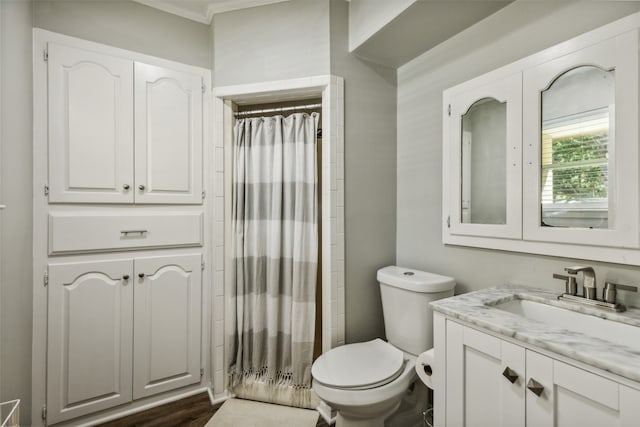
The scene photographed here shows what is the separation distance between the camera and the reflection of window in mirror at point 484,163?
1420mm

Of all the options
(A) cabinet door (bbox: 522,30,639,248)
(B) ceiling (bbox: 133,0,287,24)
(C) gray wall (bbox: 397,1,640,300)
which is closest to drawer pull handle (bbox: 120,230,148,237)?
(B) ceiling (bbox: 133,0,287,24)

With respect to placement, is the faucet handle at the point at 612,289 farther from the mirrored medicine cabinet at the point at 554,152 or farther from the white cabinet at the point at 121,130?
the white cabinet at the point at 121,130

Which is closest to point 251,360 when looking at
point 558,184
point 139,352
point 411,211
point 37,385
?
point 139,352

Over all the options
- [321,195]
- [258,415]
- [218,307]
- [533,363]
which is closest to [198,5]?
[321,195]

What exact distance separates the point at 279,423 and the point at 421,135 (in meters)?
1.87

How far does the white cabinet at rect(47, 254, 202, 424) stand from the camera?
1562mm

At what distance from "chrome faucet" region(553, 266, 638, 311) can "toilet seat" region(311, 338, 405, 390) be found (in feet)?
2.53

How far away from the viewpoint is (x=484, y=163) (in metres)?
1.50

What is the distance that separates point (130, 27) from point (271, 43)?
81cm

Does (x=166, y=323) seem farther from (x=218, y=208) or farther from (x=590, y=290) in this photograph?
(x=590, y=290)

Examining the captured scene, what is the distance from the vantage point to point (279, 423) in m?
1.67

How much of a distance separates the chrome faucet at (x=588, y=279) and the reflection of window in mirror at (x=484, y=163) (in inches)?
14.6

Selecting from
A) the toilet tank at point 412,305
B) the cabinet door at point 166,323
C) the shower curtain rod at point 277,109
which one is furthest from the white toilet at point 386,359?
the shower curtain rod at point 277,109

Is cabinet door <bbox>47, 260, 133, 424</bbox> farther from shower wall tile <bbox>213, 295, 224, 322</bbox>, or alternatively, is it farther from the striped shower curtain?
the striped shower curtain
